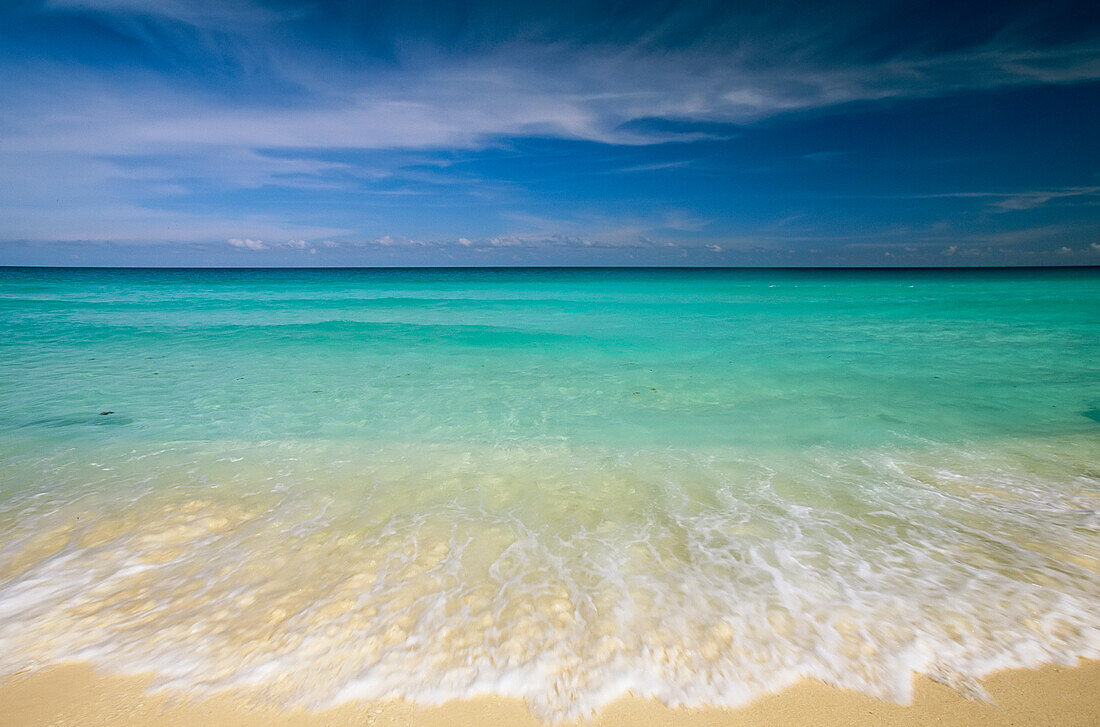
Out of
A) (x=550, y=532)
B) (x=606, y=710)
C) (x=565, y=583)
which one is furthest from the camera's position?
(x=550, y=532)

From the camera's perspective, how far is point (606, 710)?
2182mm

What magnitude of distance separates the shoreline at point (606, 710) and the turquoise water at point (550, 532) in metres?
0.08

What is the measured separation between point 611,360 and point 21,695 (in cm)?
942

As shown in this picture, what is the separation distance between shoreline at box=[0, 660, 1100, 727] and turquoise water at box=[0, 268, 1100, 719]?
82mm

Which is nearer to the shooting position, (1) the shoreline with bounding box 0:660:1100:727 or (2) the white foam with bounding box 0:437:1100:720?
(1) the shoreline with bounding box 0:660:1100:727

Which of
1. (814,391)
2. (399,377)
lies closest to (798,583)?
(814,391)

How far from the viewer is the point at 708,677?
7.73ft

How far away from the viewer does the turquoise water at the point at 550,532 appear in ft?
8.05

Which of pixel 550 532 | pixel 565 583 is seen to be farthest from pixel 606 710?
pixel 550 532

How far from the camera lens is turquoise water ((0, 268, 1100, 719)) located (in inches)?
96.6

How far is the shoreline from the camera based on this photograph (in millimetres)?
2111

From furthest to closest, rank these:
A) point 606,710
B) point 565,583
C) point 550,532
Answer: point 550,532
point 565,583
point 606,710

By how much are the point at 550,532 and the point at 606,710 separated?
152 cm

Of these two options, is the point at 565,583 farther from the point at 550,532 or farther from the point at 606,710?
the point at 606,710
